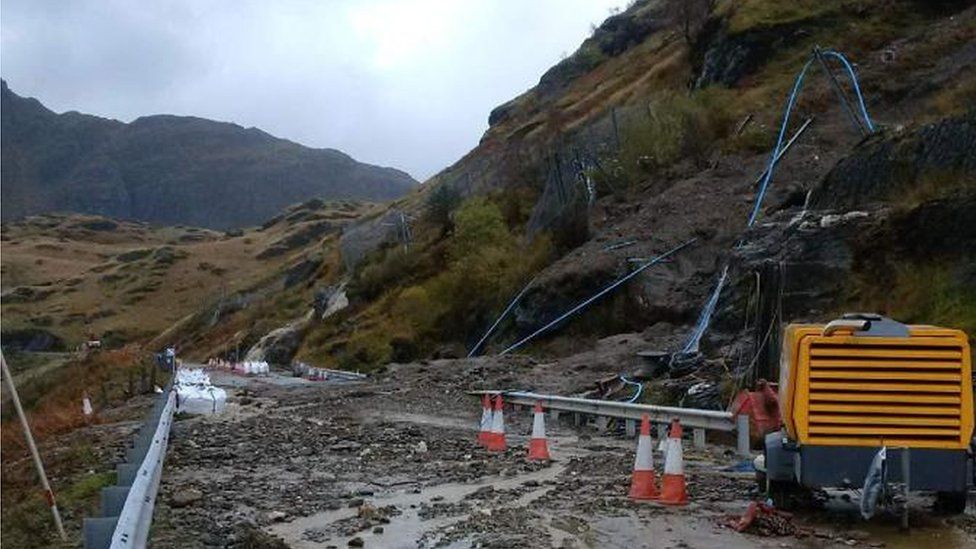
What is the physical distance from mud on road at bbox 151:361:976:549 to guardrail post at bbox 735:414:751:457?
284 millimetres

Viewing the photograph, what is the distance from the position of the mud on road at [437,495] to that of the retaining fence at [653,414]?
313mm

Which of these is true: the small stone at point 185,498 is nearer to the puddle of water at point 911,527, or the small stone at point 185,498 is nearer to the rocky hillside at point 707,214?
the puddle of water at point 911,527

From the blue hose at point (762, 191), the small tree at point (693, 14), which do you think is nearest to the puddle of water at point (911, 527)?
the blue hose at point (762, 191)

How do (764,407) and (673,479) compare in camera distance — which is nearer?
(673,479)

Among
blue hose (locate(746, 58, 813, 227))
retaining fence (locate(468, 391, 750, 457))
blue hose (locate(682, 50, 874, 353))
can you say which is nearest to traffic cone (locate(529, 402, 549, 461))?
retaining fence (locate(468, 391, 750, 457))

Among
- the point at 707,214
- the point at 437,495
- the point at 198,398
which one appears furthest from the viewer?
the point at 707,214

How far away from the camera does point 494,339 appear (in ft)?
120

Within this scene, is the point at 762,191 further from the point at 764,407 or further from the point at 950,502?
the point at 950,502

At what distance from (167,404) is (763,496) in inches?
326

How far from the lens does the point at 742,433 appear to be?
42.3 feet

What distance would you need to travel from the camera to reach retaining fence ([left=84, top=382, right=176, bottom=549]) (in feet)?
20.0

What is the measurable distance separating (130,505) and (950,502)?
21.5 feet

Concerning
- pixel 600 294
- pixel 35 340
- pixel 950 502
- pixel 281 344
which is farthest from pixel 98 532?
pixel 35 340

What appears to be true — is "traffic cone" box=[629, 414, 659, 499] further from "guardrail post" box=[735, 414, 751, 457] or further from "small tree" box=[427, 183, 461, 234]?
"small tree" box=[427, 183, 461, 234]
